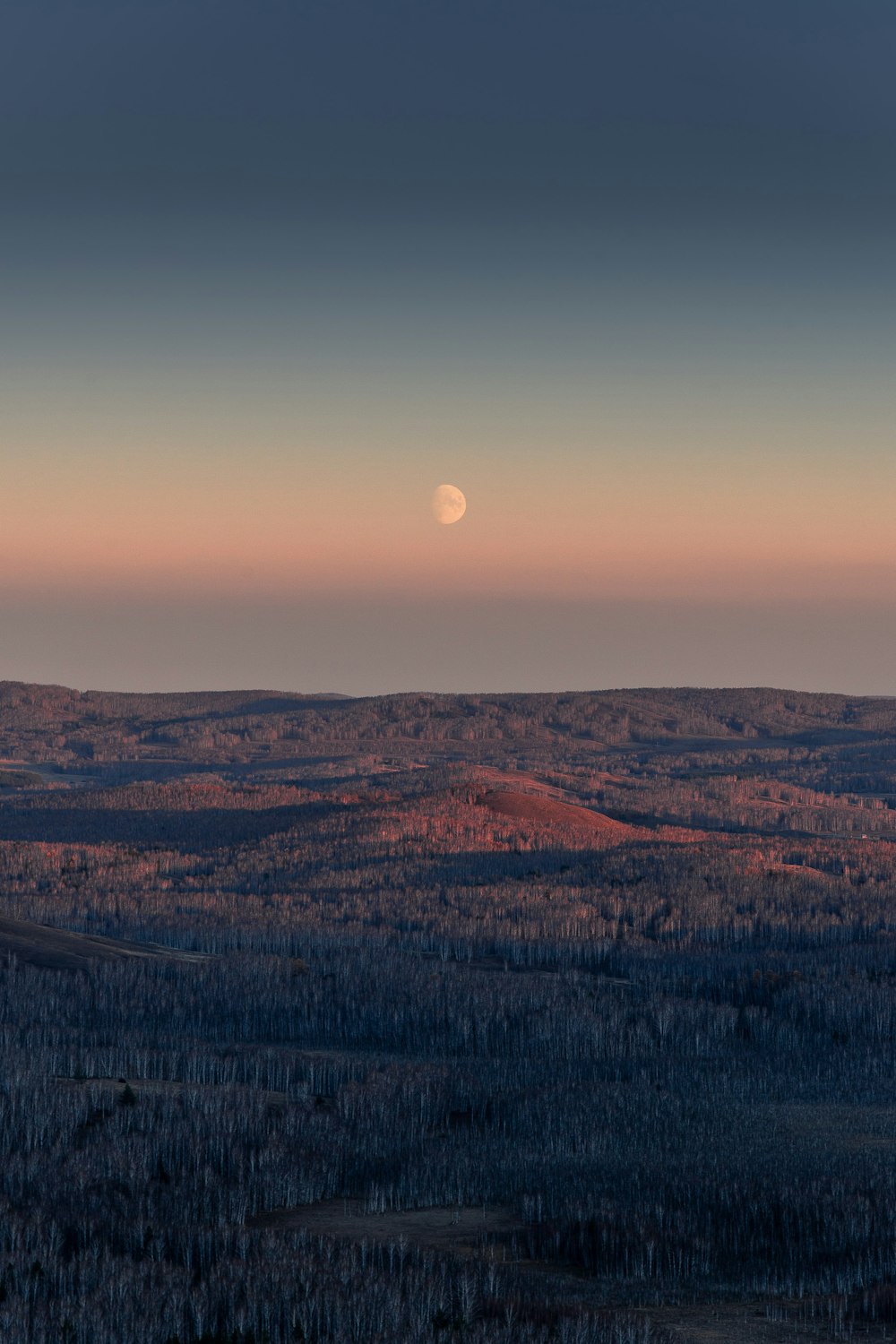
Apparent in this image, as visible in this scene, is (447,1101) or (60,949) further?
(60,949)

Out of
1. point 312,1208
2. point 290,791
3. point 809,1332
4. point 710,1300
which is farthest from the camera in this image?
point 290,791

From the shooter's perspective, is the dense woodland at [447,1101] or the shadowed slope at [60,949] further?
the shadowed slope at [60,949]

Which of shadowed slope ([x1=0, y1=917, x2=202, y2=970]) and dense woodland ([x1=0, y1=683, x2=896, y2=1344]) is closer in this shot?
dense woodland ([x1=0, y1=683, x2=896, y2=1344])

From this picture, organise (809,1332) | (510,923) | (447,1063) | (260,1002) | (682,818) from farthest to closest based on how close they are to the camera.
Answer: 1. (682,818)
2. (510,923)
3. (260,1002)
4. (447,1063)
5. (809,1332)

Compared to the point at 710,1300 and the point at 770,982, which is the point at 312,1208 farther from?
the point at 770,982

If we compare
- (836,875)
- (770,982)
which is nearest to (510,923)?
(770,982)

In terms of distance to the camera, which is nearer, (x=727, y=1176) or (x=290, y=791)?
(x=727, y=1176)

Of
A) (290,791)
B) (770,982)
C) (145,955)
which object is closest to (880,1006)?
(770,982)
